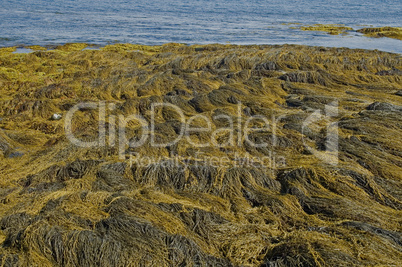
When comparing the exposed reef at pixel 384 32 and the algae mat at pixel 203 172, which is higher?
the exposed reef at pixel 384 32

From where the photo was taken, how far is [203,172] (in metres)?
4.79

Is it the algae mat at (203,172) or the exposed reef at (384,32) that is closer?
the algae mat at (203,172)

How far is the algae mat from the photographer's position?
3.35m

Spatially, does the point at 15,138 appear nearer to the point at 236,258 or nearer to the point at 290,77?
the point at 236,258

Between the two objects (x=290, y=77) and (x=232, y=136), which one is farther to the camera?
(x=290, y=77)

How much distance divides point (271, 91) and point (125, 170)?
206 inches

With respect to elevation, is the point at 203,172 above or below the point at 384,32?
below

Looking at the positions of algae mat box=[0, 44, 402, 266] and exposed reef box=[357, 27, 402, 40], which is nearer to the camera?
algae mat box=[0, 44, 402, 266]

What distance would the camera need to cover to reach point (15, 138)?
20.9ft

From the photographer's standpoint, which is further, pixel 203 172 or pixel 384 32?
pixel 384 32

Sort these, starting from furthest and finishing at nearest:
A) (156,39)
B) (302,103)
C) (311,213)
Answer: (156,39), (302,103), (311,213)

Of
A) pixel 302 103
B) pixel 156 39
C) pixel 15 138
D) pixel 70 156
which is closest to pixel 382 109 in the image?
pixel 302 103

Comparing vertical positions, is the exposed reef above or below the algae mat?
above

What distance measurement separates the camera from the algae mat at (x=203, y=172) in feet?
11.0
